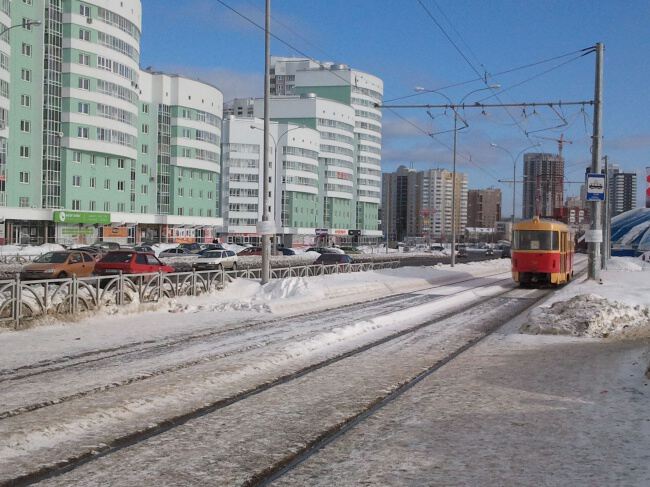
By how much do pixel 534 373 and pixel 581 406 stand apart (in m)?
2.20

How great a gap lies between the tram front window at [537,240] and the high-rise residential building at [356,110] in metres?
102

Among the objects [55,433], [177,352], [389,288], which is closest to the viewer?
[55,433]

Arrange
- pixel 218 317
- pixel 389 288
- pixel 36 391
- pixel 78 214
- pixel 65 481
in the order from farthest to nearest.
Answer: pixel 78 214
pixel 389 288
pixel 218 317
pixel 36 391
pixel 65 481

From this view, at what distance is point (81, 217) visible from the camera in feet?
244

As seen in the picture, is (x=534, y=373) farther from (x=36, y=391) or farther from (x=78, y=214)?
(x=78, y=214)

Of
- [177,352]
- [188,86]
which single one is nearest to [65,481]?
[177,352]

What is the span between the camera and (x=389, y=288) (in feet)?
91.5

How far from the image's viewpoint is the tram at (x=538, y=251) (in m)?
30.5

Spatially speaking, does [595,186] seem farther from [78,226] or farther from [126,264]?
[78,226]

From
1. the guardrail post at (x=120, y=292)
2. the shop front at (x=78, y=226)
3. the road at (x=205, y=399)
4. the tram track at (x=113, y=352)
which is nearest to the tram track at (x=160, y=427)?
the road at (x=205, y=399)

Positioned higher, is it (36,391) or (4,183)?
(4,183)

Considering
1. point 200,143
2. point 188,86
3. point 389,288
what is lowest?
point 389,288

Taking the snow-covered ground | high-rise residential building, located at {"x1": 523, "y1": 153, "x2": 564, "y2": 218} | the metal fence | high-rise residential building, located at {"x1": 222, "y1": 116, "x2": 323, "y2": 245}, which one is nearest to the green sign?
high-rise residential building, located at {"x1": 222, "y1": 116, "x2": 323, "y2": 245}

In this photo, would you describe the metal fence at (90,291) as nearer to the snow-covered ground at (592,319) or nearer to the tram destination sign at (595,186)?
the snow-covered ground at (592,319)
